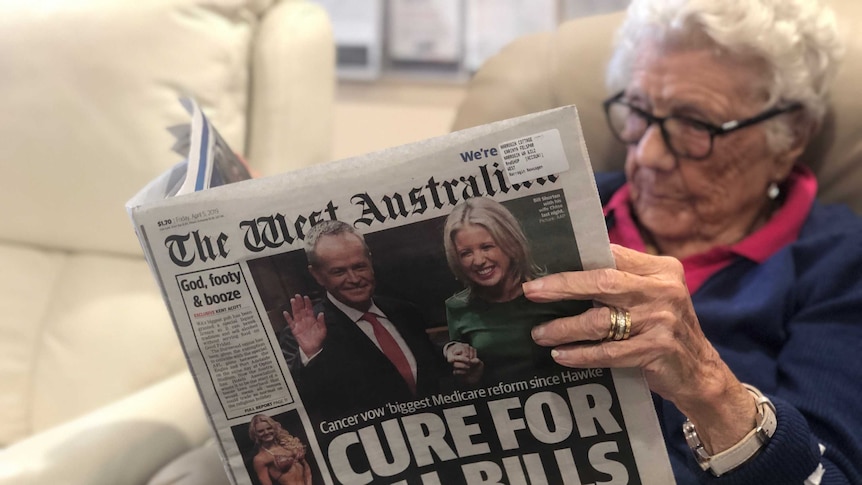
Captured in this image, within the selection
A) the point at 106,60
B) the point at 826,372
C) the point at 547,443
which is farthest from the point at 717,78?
the point at 106,60

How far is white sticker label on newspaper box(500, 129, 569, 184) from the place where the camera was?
0.58 meters

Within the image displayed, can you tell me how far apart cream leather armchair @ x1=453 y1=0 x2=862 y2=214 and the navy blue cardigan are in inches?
3.2

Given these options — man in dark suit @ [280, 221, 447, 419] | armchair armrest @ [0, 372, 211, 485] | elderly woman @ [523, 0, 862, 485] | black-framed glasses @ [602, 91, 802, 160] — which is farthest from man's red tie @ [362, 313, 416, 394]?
black-framed glasses @ [602, 91, 802, 160]

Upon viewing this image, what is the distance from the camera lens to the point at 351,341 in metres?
0.67

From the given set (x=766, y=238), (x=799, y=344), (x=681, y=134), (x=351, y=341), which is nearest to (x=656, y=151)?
(x=681, y=134)

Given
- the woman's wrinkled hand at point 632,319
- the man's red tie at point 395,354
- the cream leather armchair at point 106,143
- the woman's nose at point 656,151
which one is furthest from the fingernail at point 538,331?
the cream leather armchair at point 106,143

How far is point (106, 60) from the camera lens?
110 centimetres

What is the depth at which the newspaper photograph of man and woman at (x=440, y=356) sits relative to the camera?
24.2 inches

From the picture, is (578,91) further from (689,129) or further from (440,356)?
(440,356)

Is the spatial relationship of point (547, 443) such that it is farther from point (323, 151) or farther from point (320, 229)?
point (323, 151)

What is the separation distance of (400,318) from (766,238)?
2.00ft

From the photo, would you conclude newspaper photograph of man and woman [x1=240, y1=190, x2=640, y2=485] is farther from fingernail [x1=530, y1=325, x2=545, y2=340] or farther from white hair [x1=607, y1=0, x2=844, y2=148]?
white hair [x1=607, y1=0, x2=844, y2=148]

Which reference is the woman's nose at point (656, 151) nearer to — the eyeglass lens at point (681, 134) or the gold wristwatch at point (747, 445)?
the eyeglass lens at point (681, 134)

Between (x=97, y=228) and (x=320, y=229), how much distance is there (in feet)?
2.32
